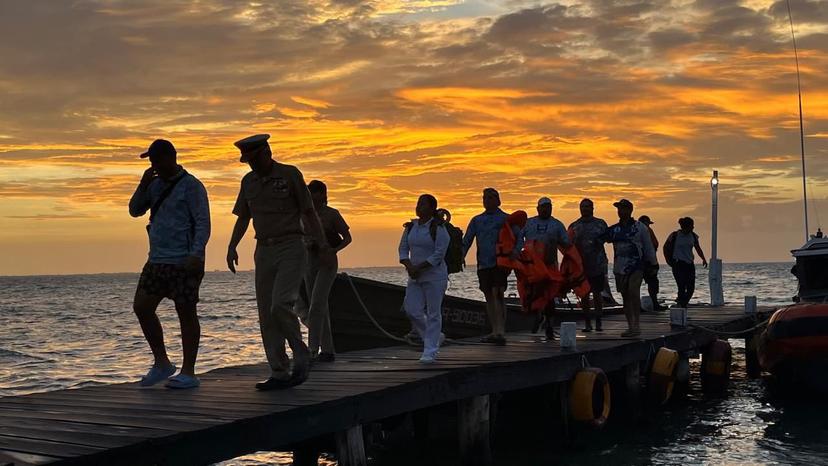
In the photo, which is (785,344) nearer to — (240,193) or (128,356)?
(240,193)

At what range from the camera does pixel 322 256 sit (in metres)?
10.9

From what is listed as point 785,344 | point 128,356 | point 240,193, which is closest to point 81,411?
point 240,193

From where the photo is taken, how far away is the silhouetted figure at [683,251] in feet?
69.5

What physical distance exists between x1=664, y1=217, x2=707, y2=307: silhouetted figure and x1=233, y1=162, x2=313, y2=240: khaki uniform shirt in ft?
46.5

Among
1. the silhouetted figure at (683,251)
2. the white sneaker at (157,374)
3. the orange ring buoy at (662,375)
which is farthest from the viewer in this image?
the silhouetted figure at (683,251)

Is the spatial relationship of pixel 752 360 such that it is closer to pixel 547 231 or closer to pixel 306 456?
pixel 547 231

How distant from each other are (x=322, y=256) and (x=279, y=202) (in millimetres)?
2486

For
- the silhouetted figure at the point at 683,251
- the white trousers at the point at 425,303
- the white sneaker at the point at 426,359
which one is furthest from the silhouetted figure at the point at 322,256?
the silhouetted figure at the point at 683,251

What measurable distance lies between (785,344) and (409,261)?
7944mm

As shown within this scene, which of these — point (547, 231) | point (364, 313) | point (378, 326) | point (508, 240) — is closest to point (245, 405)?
point (508, 240)

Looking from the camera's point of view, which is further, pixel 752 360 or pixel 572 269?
pixel 752 360

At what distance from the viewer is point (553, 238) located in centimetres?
1414

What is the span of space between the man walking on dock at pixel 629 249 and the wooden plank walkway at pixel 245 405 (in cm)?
131

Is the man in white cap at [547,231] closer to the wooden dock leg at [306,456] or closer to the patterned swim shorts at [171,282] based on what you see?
the wooden dock leg at [306,456]
